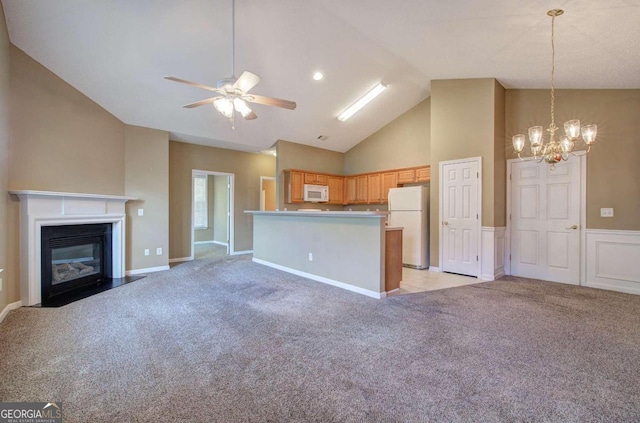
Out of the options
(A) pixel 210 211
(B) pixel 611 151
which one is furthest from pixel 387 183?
(A) pixel 210 211

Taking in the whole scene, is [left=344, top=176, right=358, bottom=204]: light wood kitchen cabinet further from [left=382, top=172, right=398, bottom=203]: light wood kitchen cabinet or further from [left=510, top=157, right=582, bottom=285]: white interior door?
[left=510, top=157, right=582, bottom=285]: white interior door

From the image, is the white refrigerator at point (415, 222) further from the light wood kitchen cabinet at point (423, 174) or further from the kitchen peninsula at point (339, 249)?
the kitchen peninsula at point (339, 249)

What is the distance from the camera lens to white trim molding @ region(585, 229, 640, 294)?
385 cm

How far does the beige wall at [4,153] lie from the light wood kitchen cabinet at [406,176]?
6302 mm

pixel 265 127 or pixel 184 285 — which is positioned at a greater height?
pixel 265 127

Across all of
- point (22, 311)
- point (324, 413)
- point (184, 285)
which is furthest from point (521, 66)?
point (22, 311)

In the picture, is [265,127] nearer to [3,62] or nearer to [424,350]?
[3,62]

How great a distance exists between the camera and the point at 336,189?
757 centimetres

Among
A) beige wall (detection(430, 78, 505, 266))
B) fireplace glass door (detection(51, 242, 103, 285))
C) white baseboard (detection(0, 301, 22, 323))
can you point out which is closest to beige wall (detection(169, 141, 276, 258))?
fireplace glass door (detection(51, 242, 103, 285))

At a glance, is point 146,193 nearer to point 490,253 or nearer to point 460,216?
point 460,216

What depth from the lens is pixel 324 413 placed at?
153cm

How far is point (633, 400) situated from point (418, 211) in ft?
13.4

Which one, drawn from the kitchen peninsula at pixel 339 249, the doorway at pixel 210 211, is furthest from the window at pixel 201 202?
the kitchen peninsula at pixel 339 249

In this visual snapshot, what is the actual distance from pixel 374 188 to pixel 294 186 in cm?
205
